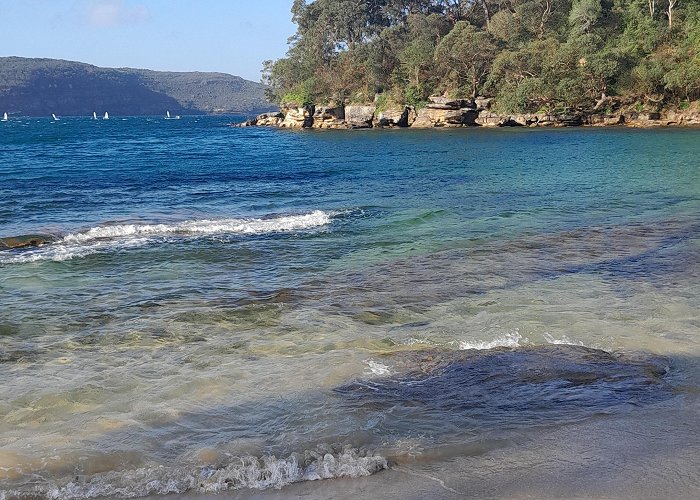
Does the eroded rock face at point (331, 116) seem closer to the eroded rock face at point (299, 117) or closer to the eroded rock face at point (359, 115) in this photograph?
the eroded rock face at point (359, 115)

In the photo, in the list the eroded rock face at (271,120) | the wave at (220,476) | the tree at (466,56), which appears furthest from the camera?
the eroded rock face at (271,120)

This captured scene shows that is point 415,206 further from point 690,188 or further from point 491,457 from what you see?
point 491,457

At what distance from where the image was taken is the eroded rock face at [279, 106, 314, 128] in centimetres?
8612

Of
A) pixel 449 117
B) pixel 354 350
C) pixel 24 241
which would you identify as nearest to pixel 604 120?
pixel 449 117

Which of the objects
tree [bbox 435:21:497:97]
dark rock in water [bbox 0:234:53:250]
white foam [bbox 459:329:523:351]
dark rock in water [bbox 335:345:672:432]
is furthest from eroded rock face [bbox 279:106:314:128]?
dark rock in water [bbox 335:345:672:432]

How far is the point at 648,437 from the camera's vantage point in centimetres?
598

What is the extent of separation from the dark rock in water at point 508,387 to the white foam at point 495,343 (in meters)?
0.49

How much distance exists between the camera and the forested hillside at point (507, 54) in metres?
63.9

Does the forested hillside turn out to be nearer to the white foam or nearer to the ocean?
the ocean

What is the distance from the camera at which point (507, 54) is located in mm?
69125

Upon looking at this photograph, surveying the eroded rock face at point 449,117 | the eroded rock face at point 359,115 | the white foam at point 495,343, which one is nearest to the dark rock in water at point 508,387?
the white foam at point 495,343

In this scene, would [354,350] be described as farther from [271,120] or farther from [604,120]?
[271,120]

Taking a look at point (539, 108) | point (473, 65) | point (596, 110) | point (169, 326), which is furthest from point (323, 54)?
point (169, 326)

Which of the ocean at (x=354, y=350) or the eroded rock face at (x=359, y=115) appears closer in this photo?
the ocean at (x=354, y=350)
